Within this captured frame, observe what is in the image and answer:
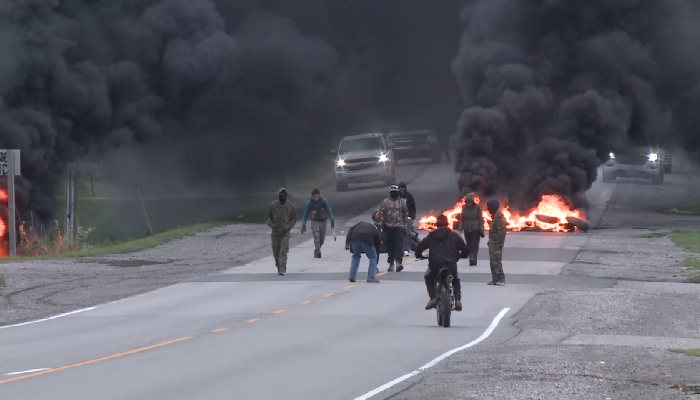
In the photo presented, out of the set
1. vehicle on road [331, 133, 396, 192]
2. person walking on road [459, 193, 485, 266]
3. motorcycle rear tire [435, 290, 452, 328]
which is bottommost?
motorcycle rear tire [435, 290, 452, 328]

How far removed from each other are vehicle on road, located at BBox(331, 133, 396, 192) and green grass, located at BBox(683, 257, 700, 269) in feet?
54.3

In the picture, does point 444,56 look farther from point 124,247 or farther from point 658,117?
point 124,247

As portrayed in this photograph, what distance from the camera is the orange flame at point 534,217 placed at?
28.0 meters

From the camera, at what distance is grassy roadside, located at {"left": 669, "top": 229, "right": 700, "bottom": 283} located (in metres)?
Answer: 19.4

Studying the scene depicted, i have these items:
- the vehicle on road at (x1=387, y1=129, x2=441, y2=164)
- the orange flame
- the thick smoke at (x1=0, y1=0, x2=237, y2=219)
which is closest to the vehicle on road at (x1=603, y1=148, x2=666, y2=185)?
the vehicle on road at (x1=387, y1=129, x2=441, y2=164)

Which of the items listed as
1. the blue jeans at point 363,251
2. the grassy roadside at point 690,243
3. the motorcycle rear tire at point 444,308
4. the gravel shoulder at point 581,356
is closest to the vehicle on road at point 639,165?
the grassy roadside at point 690,243

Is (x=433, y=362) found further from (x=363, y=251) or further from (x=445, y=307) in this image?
(x=363, y=251)

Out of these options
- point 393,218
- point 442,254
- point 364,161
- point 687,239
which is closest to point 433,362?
point 442,254

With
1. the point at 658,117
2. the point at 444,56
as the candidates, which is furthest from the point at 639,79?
the point at 444,56

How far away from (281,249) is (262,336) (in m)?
7.18

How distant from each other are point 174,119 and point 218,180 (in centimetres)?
548

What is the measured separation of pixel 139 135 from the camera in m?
34.6

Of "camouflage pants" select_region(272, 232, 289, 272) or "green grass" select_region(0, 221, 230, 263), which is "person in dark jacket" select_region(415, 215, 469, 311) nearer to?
"camouflage pants" select_region(272, 232, 289, 272)

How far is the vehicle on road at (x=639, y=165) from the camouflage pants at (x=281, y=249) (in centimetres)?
2722
